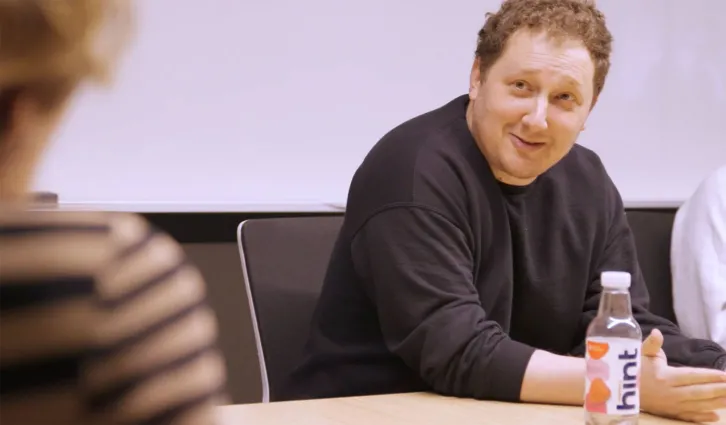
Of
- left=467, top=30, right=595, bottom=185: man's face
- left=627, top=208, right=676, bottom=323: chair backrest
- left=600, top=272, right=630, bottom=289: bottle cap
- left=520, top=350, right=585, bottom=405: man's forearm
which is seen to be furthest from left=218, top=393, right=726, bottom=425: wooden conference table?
left=627, top=208, right=676, bottom=323: chair backrest

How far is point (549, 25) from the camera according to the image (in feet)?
6.01

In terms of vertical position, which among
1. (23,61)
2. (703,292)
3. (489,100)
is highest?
(23,61)

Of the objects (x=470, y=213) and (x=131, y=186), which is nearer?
(x=470, y=213)

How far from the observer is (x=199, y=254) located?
2629 millimetres

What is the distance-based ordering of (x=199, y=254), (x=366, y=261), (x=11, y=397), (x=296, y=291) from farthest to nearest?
(x=199, y=254) → (x=296, y=291) → (x=366, y=261) → (x=11, y=397)

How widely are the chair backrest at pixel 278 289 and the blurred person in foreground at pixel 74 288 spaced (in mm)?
1291

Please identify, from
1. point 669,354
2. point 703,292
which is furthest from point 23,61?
point 703,292

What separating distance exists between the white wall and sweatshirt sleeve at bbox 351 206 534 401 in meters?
0.89

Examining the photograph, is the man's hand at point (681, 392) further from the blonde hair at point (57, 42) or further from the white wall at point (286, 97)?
the white wall at point (286, 97)

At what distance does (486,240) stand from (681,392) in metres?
0.46

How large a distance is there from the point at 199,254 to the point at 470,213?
1046 mm

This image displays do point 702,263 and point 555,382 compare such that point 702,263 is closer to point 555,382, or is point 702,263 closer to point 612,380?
point 555,382

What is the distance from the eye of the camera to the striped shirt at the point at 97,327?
1.57 feet

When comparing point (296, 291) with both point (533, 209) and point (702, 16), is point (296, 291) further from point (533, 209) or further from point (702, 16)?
point (702, 16)
